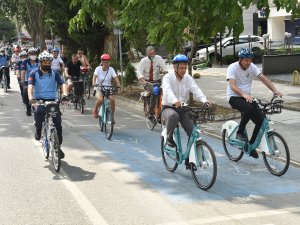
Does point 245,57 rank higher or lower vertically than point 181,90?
higher

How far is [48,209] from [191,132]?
234cm

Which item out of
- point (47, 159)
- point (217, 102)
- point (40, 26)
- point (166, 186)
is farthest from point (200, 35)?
point (40, 26)

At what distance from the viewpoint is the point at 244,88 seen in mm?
8172

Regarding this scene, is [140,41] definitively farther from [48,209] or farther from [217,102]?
[48,209]

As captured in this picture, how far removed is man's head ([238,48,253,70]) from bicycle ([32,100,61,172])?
10.1ft

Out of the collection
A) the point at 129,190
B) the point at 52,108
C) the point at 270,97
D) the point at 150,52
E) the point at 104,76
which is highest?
the point at 150,52

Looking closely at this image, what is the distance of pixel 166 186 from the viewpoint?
7.21m

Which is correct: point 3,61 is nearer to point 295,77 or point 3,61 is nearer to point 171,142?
point 295,77

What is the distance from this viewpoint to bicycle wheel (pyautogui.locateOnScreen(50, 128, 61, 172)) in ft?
26.2

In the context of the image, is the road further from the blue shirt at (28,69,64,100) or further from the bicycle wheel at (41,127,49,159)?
the blue shirt at (28,69,64,100)

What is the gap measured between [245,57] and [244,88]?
553mm

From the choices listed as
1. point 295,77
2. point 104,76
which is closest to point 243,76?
point 104,76

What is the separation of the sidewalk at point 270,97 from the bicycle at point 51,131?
3.89 metres

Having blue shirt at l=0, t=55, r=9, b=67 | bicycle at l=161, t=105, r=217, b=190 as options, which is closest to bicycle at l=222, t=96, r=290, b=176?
bicycle at l=161, t=105, r=217, b=190
